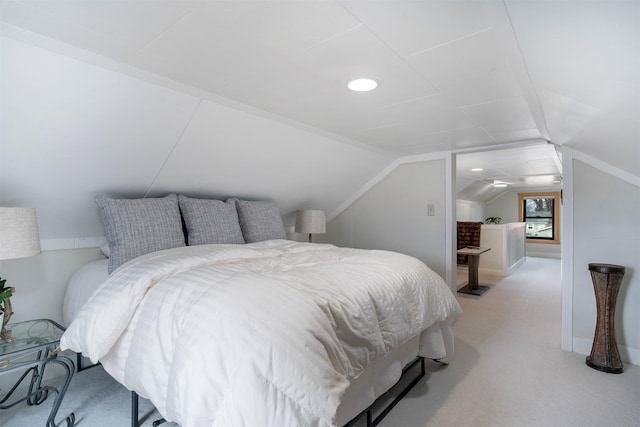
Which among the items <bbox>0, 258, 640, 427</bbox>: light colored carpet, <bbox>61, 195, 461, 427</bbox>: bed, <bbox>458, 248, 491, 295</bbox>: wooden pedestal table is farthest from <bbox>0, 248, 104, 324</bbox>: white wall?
<bbox>458, 248, 491, 295</bbox>: wooden pedestal table

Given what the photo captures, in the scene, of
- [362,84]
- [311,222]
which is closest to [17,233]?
[362,84]

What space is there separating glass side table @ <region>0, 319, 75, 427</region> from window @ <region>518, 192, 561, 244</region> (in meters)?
9.40

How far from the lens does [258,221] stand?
2979 millimetres

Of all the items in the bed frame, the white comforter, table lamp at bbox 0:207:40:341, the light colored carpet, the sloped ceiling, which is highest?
the sloped ceiling

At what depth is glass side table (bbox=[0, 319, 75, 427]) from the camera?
5.06 ft

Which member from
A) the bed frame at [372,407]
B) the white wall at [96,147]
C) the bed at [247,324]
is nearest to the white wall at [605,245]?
the bed at [247,324]

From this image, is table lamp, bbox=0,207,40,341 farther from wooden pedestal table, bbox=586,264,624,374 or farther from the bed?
wooden pedestal table, bbox=586,264,624,374

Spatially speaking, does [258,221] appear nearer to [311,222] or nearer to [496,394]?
[311,222]

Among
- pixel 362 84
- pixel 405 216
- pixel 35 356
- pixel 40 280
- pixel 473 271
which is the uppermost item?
pixel 362 84

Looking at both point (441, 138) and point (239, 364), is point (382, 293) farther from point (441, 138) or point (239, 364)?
point (441, 138)

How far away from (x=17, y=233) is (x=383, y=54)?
6.76ft

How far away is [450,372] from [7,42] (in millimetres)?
3061

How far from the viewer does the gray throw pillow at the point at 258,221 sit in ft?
9.53

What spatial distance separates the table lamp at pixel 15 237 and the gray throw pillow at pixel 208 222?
928mm
